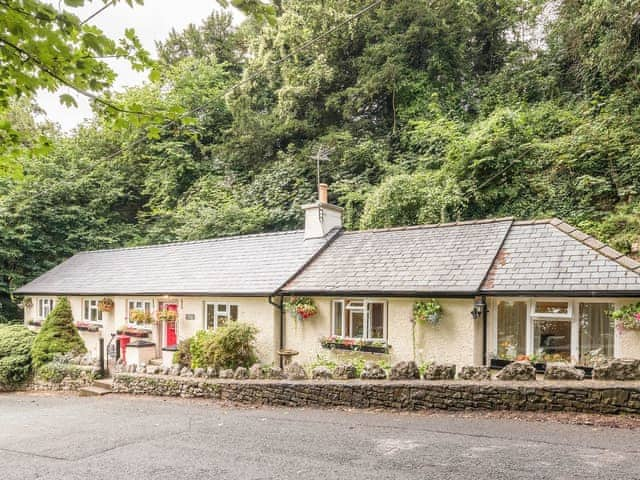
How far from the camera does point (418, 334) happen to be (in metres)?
11.2

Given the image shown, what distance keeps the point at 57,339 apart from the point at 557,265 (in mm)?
15453

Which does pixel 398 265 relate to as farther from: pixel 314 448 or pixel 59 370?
pixel 59 370

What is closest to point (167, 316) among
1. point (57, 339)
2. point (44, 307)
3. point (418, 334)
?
point (57, 339)

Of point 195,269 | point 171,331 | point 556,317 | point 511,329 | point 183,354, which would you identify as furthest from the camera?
point 195,269

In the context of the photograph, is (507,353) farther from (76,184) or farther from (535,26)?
(76,184)

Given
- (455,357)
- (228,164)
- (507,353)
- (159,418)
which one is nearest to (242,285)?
(159,418)

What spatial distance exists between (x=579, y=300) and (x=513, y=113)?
35.7 feet

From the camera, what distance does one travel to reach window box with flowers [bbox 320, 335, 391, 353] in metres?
11.7

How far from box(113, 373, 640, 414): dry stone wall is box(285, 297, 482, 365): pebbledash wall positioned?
2.91 meters

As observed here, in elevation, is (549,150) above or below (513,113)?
below

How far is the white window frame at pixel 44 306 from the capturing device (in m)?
21.5

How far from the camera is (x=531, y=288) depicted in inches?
382

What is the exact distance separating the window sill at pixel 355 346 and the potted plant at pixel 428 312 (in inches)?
51.4

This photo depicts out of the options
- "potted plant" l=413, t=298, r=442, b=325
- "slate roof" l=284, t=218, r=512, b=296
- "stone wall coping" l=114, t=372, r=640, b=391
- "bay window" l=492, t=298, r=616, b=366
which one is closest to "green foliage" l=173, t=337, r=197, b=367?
"slate roof" l=284, t=218, r=512, b=296
